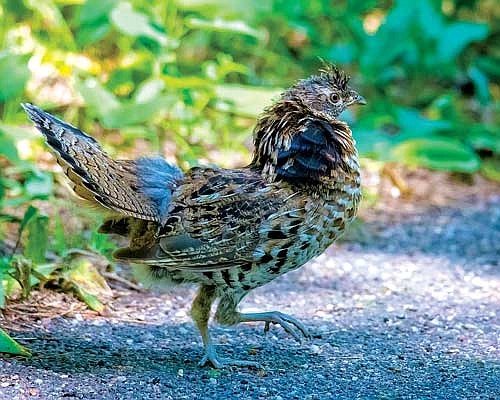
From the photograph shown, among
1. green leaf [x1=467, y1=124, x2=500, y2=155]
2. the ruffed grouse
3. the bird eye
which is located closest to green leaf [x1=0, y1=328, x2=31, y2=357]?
the ruffed grouse

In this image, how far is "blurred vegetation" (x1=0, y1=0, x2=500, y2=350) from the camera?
687 cm

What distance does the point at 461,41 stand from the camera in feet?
29.8

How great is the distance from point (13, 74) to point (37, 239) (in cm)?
129

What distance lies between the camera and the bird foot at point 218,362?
190 inches

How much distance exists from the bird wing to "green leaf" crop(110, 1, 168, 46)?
2.78 m

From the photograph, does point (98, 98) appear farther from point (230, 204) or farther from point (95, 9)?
point (230, 204)

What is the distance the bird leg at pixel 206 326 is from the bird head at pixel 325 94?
41.5 inches

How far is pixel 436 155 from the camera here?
8.12 meters

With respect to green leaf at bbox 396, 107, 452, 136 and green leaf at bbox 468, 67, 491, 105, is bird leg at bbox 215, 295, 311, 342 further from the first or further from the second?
green leaf at bbox 468, 67, 491, 105

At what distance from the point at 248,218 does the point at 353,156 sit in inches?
27.8

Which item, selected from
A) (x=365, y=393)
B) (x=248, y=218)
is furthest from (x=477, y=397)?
(x=248, y=218)

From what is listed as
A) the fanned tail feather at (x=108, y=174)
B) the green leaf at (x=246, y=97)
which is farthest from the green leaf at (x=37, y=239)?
the green leaf at (x=246, y=97)

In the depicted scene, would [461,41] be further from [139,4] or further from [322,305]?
[322,305]

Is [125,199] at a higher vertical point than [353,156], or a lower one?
lower
